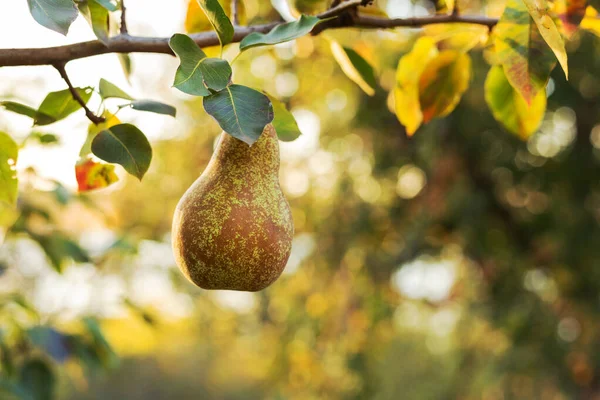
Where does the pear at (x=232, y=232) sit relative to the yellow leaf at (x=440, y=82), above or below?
above

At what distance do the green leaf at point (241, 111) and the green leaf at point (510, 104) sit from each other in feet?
1.49

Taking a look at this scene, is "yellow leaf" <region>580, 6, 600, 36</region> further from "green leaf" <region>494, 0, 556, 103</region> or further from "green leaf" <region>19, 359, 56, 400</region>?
"green leaf" <region>19, 359, 56, 400</region>

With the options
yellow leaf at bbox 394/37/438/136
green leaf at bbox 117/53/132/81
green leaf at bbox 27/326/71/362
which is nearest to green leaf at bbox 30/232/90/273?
green leaf at bbox 27/326/71/362

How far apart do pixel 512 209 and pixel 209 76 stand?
314cm

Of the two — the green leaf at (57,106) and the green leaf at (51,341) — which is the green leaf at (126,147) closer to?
the green leaf at (57,106)

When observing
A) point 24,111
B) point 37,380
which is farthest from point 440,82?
point 37,380

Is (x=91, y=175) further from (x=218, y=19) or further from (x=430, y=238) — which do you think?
(x=430, y=238)

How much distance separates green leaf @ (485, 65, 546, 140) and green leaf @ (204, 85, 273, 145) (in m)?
0.45

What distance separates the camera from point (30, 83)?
10.0 feet

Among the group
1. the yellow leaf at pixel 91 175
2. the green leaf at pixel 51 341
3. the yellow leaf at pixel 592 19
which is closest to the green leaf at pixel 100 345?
the green leaf at pixel 51 341

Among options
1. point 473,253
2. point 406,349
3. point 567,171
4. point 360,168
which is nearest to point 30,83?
point 360,168

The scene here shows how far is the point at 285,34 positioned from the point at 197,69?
0.09 meters

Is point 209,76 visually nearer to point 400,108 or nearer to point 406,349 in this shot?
point 400,108

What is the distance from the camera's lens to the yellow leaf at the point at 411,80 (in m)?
0.97
